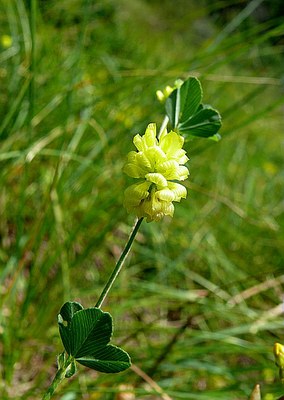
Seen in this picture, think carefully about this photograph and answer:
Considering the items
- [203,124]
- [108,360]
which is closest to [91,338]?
[108,360]

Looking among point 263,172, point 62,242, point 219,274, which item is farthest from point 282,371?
point 263,172

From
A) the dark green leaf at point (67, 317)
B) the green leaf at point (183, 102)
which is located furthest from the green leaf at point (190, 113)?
the dark green leaf at point (67, 317)

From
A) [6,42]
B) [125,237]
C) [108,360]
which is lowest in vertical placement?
[125,237]

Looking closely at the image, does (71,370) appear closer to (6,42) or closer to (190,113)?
(190,113)

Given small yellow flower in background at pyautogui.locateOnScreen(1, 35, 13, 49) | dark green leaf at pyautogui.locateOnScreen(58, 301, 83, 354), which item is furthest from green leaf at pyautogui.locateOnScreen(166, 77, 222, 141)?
small yellow flower in background at pyautogui.locateOnScreen(1, 35, 13, 49)

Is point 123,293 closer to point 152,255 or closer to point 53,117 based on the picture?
point 152,255

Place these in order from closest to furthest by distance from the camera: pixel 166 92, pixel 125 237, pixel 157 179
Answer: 1. pixel 157 179
2. pixel 166 92
3. pixel 125 237
